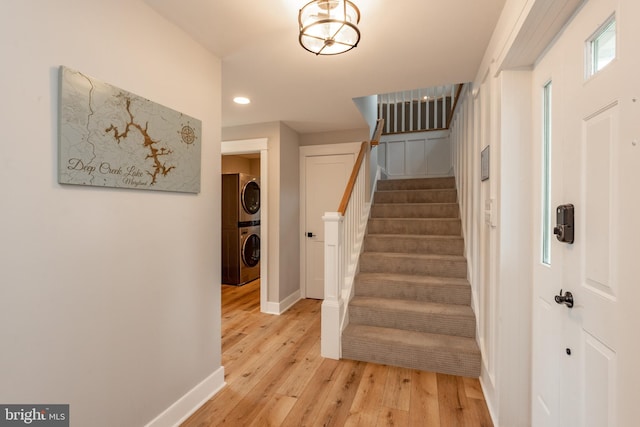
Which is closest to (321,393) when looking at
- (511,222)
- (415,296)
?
(415,296)

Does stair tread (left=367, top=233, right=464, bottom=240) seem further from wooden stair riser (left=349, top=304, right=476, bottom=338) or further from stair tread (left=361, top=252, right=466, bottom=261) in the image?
wooden stair riser (left=349, top=304, right=476, bottom=338)

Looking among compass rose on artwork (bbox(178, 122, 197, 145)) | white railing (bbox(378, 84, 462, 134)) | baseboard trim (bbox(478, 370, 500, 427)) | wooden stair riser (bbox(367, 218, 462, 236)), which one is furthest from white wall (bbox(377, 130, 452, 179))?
compass rose on artwork (bbox(178, 122, 197, 145))

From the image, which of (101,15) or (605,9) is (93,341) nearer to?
(101,15)

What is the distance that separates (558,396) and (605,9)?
151 centimetres

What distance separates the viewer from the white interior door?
4066 mm

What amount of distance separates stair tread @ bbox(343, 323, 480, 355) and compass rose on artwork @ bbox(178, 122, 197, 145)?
6.42 ft

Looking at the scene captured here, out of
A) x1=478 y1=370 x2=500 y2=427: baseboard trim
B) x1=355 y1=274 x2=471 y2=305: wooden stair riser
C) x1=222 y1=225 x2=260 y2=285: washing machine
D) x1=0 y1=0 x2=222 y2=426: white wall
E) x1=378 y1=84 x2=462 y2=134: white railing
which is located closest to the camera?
x1=0 y1=0 x2=222 y2=426: white wall

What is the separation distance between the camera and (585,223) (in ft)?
3.51

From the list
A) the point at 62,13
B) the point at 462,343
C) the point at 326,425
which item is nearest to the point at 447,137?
the point at 462,343

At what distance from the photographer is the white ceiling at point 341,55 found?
1.60 meters

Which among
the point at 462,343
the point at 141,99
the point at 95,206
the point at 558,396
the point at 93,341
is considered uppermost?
the point at 141,99

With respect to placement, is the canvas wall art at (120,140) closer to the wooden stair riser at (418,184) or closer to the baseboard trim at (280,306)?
the baseboard trim at (280,306)

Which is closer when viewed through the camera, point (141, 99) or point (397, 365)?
point (141, 99)

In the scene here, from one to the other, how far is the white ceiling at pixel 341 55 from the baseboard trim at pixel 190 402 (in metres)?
2.25
